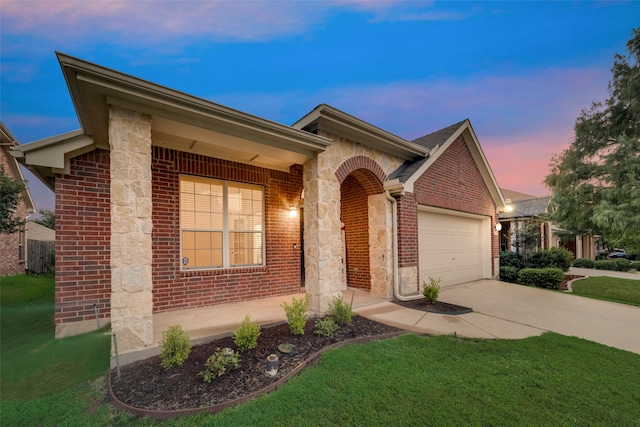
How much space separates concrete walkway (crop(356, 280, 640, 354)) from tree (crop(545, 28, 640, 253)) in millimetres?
3660

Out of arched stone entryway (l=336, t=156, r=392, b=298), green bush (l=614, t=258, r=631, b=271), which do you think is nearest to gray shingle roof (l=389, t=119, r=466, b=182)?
arched stone entryway (l=336, t=156, r=392, b=298)

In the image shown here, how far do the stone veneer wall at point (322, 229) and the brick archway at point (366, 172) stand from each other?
0.43m

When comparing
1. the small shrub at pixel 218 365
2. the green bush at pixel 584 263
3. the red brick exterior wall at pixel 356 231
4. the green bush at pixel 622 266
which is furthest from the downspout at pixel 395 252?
the green bush at pixel 622 266

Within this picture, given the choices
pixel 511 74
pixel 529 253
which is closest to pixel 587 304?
pixel 529 253

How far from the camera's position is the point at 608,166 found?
9602 mm

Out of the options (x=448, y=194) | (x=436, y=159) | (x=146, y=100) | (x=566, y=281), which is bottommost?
(x=566, y=281)

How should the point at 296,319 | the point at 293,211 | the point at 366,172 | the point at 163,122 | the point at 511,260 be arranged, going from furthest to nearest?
the point at 511,260
the point at 293,211
the point at 366,172
the point at 296,319
the point at 163,122

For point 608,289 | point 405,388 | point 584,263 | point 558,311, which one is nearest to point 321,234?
point 405,388

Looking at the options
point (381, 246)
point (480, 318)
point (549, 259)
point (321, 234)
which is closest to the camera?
point (321, 234)

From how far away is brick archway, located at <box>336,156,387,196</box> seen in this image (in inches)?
235

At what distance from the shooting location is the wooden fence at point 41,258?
13.8 metres

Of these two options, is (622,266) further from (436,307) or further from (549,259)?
(436,307)

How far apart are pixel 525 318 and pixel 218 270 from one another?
6.44 m

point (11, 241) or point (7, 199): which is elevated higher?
point (7, 199)
